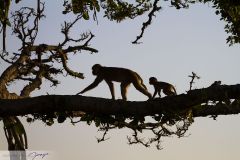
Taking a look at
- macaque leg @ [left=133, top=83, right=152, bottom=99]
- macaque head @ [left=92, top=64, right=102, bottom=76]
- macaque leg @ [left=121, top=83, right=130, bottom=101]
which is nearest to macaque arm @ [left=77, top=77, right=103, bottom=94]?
macaque head @ [left=92, top=64, right=102, bottom=76]

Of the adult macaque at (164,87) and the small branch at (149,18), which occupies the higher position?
the small branch at (149,18)

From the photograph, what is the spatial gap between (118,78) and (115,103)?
7.23 meters

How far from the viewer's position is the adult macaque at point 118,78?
12297mm

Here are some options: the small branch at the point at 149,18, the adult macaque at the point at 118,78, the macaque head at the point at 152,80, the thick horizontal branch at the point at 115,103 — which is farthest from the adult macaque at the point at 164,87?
the thick horizontal branch at the point at 115,103

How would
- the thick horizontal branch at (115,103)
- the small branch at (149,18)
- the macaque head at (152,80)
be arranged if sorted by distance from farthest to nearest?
the macaque head at (152,80) → the small branch at (149,18) → the thick horizontal branch at (115,103)

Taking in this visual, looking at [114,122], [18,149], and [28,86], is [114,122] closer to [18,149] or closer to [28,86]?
[18,149]

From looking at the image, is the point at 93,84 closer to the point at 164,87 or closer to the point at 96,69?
the point at 96,69

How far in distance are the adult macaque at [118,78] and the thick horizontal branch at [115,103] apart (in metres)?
6.28

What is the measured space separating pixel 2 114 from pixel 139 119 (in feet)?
5.95

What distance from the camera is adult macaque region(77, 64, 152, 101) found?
12.3 m

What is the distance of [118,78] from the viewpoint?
1298cm

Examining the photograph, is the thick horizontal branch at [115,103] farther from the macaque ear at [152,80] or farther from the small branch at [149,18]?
the macaque ear at [152,80]

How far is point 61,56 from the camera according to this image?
14023 millimetres

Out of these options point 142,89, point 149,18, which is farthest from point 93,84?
point 149,18
